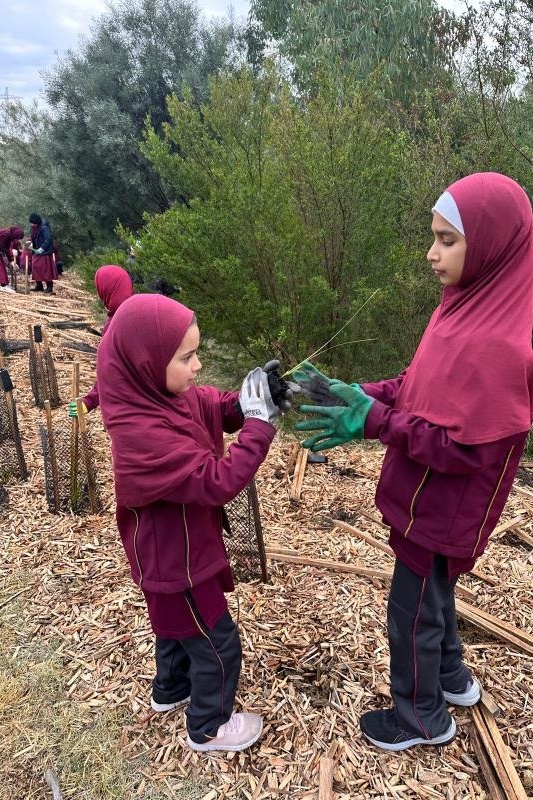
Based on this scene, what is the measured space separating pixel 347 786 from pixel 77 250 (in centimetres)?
1577

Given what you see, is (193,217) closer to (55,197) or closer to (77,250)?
(55,197)

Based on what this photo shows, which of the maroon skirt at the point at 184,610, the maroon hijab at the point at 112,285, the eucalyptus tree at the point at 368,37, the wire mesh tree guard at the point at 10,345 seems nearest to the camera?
the maroon skirt at the point at 184,610

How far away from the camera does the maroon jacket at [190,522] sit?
169 centimetres

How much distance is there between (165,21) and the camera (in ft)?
42.1

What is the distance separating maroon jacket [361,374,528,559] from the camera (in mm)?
1581

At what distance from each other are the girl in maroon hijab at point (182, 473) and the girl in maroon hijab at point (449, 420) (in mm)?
353

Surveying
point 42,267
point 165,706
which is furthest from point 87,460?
point 42,267

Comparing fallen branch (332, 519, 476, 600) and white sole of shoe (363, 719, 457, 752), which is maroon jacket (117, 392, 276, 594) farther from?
fallen branch (332, 519, 476, 600)

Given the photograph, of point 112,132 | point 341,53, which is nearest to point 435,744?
point 341,53

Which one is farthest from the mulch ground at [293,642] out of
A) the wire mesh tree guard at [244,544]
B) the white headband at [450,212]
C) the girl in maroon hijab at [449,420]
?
the white headband at [450,212]

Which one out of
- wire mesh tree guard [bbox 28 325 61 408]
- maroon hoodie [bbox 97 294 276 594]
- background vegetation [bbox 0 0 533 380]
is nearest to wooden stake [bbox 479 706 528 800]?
maroon hoodie [bbox 97 294 276 594]

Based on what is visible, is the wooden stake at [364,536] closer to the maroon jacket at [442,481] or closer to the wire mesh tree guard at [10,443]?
the maroon jacket at [442,481]

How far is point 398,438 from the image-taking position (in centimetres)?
166

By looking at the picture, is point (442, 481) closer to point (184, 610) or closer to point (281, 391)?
point (281, 391)
